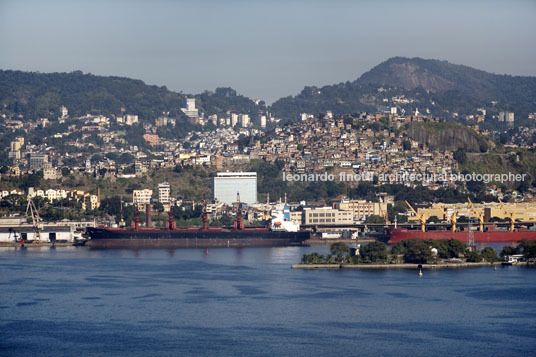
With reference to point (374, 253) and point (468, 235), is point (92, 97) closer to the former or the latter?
point (468, 235)

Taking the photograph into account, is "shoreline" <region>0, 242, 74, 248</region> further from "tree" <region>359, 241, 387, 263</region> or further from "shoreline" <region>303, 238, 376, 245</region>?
"tree" <region>359, 241, 387, 263</region>

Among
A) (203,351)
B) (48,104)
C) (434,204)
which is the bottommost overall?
(203,351)

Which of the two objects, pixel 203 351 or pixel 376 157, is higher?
pixel 376 157

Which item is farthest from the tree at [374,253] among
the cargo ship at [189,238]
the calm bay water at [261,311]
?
the cargo ship at [189,238]

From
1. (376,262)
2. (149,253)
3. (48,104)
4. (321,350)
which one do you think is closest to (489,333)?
(321,350)

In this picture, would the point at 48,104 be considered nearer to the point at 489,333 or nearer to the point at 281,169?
the point at 281,169

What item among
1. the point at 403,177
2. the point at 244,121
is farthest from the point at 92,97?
the point at 403,177

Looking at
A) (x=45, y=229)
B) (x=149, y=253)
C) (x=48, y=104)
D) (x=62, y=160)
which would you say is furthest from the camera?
(x=48, y=104)
